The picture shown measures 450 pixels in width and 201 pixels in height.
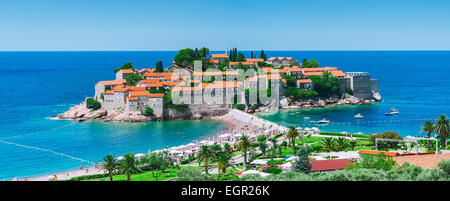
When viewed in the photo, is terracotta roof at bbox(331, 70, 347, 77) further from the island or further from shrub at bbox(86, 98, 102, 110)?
shrub at bbox(86, 98, 102, 110)

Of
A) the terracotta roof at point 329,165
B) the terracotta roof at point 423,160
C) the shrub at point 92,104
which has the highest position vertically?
the shrub at point 92,104

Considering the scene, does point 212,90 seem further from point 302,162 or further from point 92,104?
point 302,162

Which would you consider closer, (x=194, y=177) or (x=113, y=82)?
(x=194, y=177)

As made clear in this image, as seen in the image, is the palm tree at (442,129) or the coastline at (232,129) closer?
the coastline at (232,129)

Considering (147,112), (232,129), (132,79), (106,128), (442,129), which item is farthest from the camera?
(132,79)

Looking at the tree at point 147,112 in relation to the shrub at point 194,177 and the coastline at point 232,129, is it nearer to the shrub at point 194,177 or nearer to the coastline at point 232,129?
the coastline at point 232,129

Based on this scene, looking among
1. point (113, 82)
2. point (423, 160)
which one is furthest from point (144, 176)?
point (113, 82)

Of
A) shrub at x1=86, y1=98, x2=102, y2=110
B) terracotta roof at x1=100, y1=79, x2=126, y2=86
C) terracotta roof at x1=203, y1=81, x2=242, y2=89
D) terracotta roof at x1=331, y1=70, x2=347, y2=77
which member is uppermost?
terracotta roof at x1=331, y1=70, x2=347, y2=77

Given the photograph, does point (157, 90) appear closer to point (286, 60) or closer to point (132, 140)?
point (132, 140)

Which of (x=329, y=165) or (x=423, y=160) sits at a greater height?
(x=423, y=160)

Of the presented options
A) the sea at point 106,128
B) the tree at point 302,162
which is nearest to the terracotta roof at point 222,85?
the sea at point 106,128

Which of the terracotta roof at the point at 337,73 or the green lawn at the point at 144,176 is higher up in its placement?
the terracotta roof at the point at 337,73

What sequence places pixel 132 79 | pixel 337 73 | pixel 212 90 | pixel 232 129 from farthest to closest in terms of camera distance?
pixel 337 73
pixel 132 79
pixel 212 90
pixel 232 129

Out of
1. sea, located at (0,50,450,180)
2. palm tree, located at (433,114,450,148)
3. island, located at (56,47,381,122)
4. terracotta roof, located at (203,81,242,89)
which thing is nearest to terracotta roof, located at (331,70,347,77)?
island, located at (56,47,381,122)
